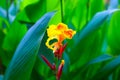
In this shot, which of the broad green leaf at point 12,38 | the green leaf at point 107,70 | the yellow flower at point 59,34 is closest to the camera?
the yellow flower at point 59,34

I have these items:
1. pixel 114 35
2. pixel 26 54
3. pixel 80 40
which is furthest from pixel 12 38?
pixel 26 54

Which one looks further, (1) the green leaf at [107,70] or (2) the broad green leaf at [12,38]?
(2) the broad green leaf at [12,38]

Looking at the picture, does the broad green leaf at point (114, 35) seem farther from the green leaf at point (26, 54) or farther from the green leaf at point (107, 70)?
the green leaf at point (26, 54)

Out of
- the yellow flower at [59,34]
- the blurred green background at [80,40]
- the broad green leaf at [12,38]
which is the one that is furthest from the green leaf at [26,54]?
the broad green leaf at [12,38]

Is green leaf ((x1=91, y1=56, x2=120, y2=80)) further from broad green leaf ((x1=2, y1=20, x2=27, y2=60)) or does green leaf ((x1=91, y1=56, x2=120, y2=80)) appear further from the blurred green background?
broad green leaf ((x1=2, y1=20, x2=27, y2=60))

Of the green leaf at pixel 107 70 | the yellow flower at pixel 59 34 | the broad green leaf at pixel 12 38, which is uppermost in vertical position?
the yellow flower at pixel 59 34

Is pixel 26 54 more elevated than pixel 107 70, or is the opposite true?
pixel 26 54

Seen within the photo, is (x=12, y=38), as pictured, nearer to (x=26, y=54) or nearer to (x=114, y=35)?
(x=114, y=35)

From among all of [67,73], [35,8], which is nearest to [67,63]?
[67,73]

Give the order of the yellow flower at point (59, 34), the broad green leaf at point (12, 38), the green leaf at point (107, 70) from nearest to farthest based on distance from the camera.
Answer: the yellow flower at point (59, 34) < the green leaf at point (107, 70) < the broad green leaf at point (12, 38)
